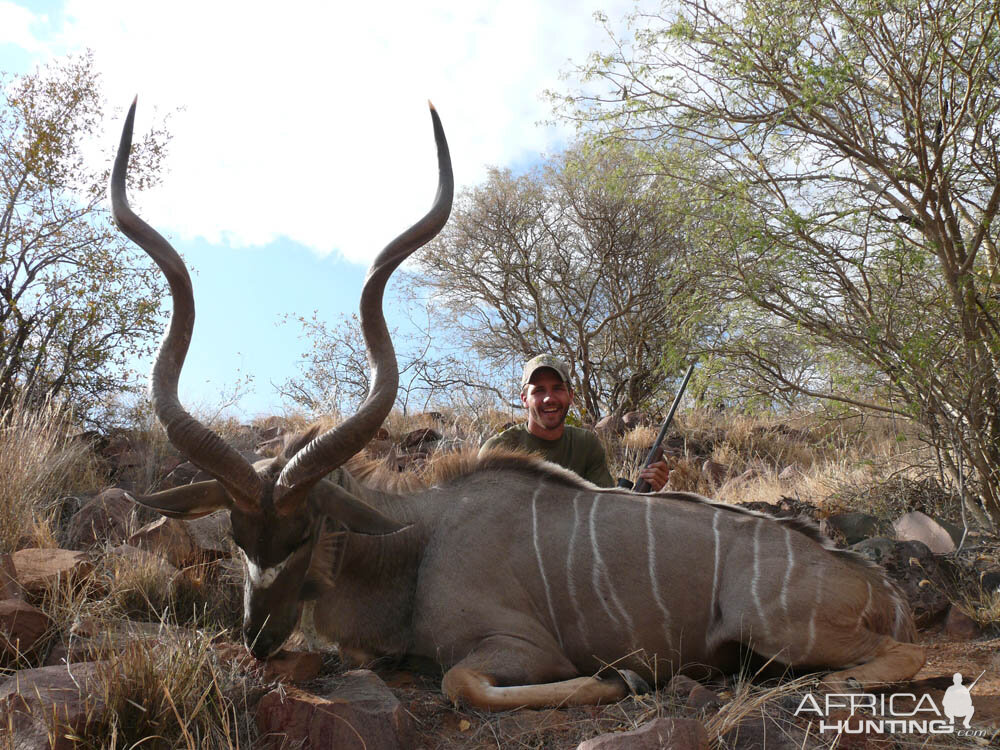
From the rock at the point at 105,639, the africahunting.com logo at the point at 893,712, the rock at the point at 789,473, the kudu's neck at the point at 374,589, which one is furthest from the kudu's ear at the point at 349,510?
the rock at the point at 789,473

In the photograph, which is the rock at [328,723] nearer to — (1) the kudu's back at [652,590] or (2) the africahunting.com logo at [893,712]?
(1) the kudu's back at [652,590]

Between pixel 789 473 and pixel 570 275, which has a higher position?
pixel 570 275

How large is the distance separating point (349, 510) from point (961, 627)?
2993mm

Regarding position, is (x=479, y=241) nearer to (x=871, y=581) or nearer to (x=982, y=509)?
(x=982, y=509)

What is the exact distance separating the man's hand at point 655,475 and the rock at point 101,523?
2.87 m

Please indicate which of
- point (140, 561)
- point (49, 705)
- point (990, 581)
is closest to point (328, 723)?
point (49, 705)

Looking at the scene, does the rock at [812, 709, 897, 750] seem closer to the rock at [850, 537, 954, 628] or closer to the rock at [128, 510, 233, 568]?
the rock at [850, 537, 954, 628]

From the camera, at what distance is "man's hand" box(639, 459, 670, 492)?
4.41 meters

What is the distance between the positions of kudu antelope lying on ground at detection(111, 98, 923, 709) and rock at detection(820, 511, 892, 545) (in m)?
1.99

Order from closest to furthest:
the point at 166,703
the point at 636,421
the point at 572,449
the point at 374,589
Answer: the point at 166,703
the point at 374,589
the point at 572,449
the point at 636,421

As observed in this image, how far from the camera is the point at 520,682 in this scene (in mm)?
2564

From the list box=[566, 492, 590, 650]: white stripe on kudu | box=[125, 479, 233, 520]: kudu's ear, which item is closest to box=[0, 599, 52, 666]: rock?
box=[125, 479, 233, 520]: kudu's ear

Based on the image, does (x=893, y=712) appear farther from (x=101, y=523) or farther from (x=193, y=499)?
(x=101, y=523)

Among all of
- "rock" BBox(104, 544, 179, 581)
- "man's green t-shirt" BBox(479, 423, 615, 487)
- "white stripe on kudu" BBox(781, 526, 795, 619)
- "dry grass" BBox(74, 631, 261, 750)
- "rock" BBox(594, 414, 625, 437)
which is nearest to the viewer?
"dry grass" BBox(74, 631, 261, 750)
